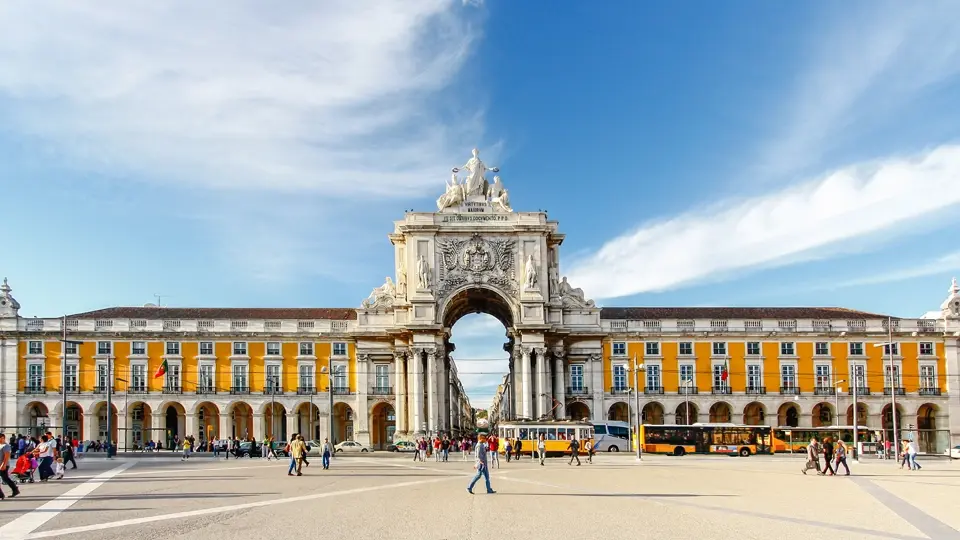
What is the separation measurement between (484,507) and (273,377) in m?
61.2

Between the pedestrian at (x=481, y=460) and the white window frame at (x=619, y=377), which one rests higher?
the white window frame at (x=619, y=377)

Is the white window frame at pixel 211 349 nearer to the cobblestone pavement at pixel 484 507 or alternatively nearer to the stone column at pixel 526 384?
the stone column at pixel 526 384

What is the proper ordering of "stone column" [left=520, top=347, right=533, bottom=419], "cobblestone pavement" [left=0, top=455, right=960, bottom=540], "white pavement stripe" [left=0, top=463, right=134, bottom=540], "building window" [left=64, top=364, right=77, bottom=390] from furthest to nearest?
"building window" [left=64, top=364, right=77, bottom=390] < "stone column" [left=520, top=347, right=533, bottom=419] < "cobblestone pavement" [left=0, top=455, right=960, bottom=540] < "white pavement stripe" [left=0, top=463, right=134, bottom=540]

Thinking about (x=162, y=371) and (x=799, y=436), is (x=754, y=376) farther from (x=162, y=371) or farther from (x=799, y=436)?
(x=162, y=371)

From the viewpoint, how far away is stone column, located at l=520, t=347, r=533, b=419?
78.0 metres

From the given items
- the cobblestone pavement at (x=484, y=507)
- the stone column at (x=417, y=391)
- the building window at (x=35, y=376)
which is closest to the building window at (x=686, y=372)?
the stone column at (x=417, y=391)

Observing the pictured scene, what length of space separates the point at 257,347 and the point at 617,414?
3066cm

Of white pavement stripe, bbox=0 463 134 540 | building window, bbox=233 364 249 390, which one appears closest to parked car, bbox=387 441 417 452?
building window, bbox=233 364 249 390

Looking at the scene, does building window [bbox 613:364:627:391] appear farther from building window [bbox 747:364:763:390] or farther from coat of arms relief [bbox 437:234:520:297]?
coat of arms relief [bbox 437:234:520:297]

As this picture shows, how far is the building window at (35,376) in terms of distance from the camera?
268 ft

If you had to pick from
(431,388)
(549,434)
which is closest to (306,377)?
(431,388)

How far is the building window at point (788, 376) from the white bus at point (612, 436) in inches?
587

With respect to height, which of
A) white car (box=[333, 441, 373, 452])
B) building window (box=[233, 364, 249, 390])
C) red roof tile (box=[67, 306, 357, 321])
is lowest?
white car (box=[333, 441, 373, 452])

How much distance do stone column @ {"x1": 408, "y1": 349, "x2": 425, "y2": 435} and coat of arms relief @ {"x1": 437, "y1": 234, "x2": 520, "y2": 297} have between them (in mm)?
5458
